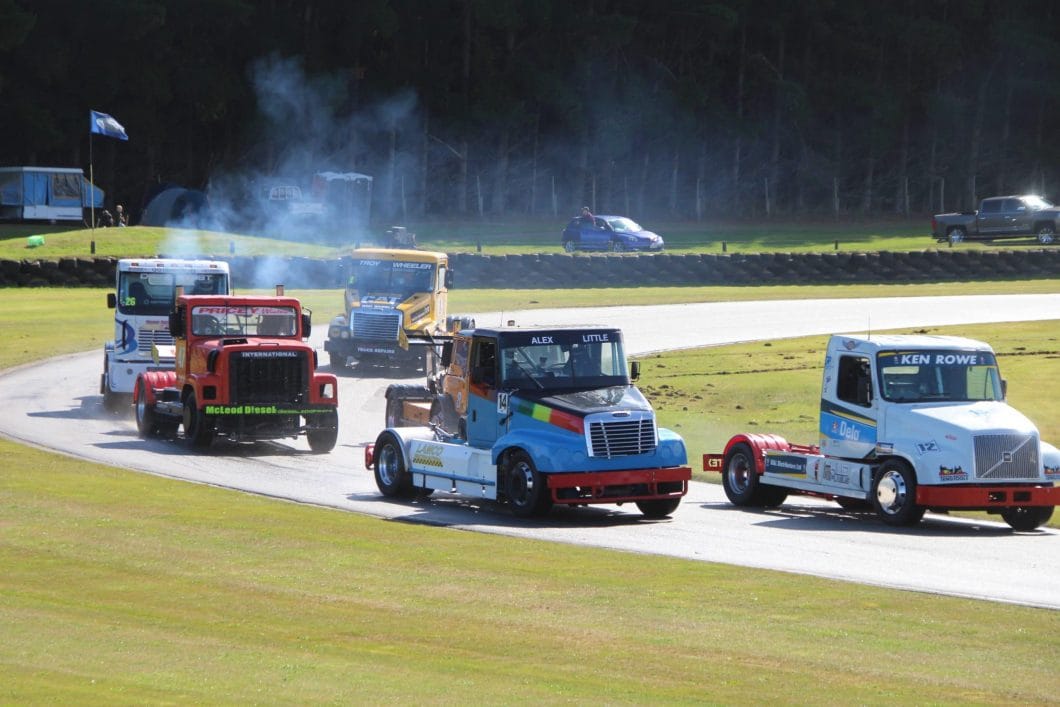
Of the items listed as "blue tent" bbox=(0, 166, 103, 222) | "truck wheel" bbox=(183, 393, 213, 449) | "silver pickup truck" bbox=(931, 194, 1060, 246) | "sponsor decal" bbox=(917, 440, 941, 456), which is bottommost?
"sponsor decal" bbox=(917, 440, 941, 456)

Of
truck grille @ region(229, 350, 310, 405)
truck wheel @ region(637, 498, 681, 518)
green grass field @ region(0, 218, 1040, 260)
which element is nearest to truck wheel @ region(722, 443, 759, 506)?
truck wheel @ region(637, 498, 681, 518)

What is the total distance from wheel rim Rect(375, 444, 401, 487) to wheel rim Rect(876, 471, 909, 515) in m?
5.79

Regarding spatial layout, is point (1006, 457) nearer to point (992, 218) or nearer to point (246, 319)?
point (246, 319)

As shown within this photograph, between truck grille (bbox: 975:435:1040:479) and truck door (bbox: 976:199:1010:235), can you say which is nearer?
truck grille (bbox: 975:435:1040:479)

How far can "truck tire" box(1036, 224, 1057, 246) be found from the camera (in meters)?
61.2

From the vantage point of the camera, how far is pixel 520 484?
58.2 feet

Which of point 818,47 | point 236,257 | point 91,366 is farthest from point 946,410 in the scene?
point 818,47

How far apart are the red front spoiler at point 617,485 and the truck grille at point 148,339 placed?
12648mm

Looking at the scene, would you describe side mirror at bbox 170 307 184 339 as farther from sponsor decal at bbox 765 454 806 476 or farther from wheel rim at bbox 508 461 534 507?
sponsor decal at bbox 765 454 806 476

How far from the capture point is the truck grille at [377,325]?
3459 centimetres

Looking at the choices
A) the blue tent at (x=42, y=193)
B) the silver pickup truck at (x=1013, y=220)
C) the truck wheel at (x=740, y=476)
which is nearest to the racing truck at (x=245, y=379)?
the truck wheel at (x=740, y=476)

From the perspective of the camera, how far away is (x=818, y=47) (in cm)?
9175

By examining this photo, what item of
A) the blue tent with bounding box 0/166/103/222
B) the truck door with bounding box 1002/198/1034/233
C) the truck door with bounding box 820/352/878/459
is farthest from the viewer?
the blue tent with bounding box 0/166/103/222

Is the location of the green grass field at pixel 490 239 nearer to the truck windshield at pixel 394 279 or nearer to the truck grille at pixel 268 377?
the truck windshield at pixel 394 279
